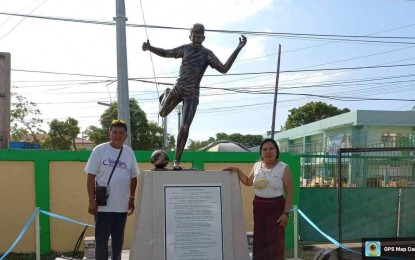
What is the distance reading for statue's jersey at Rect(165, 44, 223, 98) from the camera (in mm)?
5000

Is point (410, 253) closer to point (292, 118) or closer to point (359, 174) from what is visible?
point (359, 174)

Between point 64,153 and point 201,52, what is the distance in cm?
460

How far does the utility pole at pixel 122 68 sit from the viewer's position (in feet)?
28.9

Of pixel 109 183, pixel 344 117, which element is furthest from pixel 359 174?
pixel 344 117

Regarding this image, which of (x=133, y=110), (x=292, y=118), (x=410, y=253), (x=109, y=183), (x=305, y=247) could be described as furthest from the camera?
(x=292, y=118)

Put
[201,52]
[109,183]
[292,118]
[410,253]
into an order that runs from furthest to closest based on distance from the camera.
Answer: [292,118] < [410,253] < [201,52] < [109,183]

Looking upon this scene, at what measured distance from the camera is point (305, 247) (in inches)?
357

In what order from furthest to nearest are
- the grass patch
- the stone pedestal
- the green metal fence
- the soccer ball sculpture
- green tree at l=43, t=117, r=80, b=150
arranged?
1. green tree at l=43, t=117, r=80, b=150
2. the green metal fence
3. the grass patch
4. the soccer ball sculpture
5. the stone pedestal

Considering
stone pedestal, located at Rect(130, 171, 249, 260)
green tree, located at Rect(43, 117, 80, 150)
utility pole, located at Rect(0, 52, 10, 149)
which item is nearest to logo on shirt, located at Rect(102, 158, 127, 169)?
stone pedestal, located at Rect(130, 171, 249, 260)

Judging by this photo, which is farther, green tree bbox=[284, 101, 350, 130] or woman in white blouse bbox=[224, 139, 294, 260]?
green tree bbox=[284, 101, 350, 130]

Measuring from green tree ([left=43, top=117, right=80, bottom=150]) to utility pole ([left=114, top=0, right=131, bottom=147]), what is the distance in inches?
1054

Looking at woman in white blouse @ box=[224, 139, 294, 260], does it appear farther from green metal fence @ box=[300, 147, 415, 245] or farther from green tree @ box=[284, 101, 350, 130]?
green tree @ box=[284, 101, 350, 130]

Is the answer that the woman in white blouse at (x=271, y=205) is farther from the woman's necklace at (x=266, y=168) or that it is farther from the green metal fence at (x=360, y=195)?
the green metal fence at (x=360, y=195)

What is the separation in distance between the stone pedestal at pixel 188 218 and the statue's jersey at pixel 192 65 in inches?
37.6
